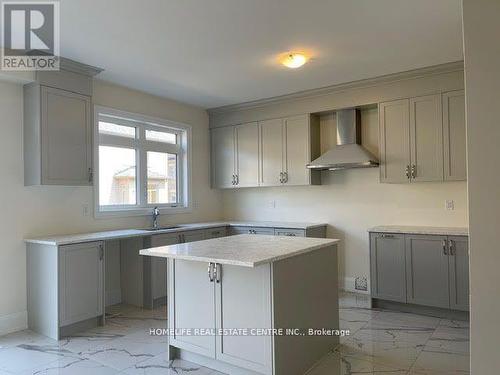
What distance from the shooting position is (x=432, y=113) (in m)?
4.13

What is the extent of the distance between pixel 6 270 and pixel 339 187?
4.00 m

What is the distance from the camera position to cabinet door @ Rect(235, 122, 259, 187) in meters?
5.52

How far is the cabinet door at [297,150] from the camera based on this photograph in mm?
5016

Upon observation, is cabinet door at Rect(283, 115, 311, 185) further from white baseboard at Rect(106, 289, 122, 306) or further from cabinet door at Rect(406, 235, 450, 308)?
white baseboard at Rect(106, 289, 122, 306)

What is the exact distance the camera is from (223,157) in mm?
5867

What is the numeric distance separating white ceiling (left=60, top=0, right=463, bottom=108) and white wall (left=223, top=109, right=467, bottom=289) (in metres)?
1.20

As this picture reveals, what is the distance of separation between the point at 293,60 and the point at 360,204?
219 cm

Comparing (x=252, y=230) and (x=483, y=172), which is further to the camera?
(x=252, y=230)

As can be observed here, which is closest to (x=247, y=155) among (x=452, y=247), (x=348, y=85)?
(x=348, y=85)

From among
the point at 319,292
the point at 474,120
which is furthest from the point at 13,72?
the point at 474,120

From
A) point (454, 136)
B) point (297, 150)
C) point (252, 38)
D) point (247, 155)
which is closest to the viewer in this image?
point (252, 38)

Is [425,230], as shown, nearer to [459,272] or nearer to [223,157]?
[459,272]

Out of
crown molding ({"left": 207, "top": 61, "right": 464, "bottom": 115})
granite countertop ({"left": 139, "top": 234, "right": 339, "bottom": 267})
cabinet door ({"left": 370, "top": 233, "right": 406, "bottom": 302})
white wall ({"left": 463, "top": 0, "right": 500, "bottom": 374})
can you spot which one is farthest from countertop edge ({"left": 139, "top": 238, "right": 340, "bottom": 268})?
crown molding ({"left": 207, "top": 61, "right": 464, "bottom": 115})

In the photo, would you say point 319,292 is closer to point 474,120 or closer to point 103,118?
point 474,120
